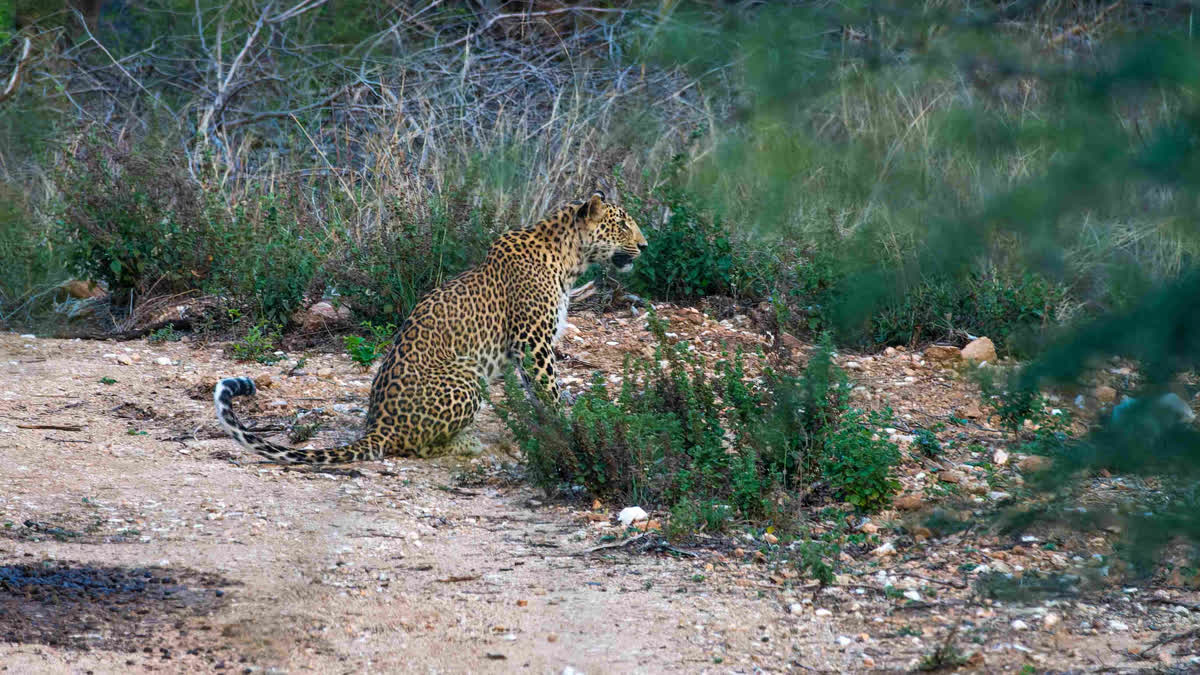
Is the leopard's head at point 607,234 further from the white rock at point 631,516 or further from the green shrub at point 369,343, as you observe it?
the white rock at point 631,516

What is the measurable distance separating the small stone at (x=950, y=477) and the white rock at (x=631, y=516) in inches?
62.0

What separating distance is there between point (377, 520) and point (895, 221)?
3747 millimetres

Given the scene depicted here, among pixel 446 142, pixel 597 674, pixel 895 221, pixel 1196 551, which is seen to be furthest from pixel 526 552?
pixel 446 142

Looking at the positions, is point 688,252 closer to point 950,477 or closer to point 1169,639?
point 950,477

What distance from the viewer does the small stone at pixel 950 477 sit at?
21.1 feet

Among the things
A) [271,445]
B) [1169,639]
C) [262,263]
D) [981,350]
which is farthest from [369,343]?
[1169,639]

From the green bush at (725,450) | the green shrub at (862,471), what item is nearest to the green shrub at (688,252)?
the green bush at (725,450)

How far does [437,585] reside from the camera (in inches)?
201

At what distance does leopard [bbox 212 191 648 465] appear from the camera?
696cm

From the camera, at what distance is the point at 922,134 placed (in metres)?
2.75

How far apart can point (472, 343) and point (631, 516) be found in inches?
84.7

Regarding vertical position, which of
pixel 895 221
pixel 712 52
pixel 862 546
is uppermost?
pixel 712 52

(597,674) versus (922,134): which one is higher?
(922,134)

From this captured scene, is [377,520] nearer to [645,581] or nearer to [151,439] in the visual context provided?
[645,581]
